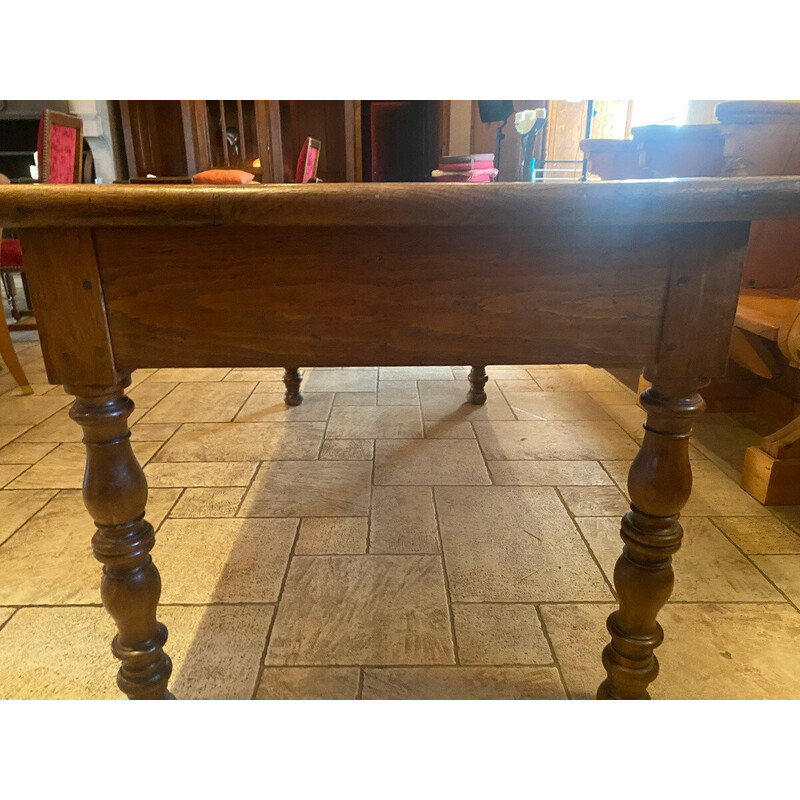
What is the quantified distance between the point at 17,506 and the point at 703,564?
6.05 feet

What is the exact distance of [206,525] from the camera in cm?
154

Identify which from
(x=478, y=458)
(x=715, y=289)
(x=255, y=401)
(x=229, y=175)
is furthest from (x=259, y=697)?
(x=229, y=175)

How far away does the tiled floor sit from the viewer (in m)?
1.06

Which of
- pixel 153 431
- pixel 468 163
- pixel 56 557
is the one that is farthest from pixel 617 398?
pixel 56 557

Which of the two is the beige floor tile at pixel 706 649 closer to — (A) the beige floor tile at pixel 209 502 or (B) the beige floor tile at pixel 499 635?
(B) the beige floor tile at pixel 499 635

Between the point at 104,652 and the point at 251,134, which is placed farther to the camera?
the point at 251,134

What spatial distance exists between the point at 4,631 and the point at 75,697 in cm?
29

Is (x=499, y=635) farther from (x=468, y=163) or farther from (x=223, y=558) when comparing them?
(x=468, y=163)

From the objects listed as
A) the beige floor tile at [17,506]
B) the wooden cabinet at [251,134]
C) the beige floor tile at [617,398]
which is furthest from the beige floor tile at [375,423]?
the wooden cabinet at [251,134]

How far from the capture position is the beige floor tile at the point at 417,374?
2.79 metres

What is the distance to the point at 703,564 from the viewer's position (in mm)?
1368

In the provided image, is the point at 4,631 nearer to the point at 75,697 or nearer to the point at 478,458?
the point at 75,697

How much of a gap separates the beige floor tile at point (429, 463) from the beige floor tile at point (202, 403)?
2.40 feet

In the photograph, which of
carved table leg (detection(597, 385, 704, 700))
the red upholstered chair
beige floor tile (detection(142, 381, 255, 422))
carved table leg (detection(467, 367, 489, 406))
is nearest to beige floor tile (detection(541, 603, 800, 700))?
carved table leg (detection(597, 385, 704, 700))
